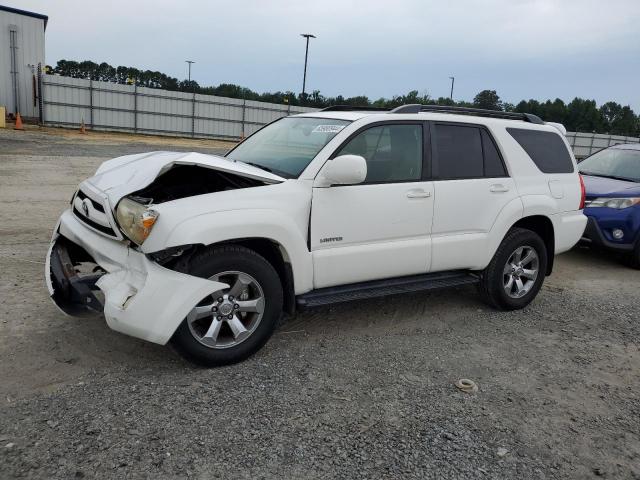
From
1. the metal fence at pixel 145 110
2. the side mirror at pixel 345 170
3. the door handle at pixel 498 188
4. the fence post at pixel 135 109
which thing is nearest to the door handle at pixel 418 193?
the side mirror at pixel 345 170

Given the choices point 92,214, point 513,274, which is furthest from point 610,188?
point 92,214

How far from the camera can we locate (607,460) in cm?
312

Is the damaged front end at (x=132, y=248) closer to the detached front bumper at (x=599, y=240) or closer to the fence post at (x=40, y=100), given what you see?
the detached front bumper at (x=599, y=240)

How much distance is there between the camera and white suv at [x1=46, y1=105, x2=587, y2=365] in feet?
11.7

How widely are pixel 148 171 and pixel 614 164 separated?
296 inches

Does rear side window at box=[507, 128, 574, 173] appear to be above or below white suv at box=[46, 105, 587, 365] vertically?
above

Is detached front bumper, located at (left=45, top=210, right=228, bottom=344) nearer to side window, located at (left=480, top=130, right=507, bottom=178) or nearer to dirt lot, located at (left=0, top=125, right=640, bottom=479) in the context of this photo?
dirt lot, located at (left=0, top=125, right=640, bottom=479)

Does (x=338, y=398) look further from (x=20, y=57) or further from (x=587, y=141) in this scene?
(x=587, y=141)

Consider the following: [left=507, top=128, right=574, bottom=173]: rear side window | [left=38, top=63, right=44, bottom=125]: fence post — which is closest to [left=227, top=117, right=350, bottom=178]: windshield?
[left=507, top=128, right=574, bottom=173]: rear side window

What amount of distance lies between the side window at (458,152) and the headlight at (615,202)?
3.38 metres

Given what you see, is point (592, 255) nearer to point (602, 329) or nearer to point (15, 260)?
point (602, 329)

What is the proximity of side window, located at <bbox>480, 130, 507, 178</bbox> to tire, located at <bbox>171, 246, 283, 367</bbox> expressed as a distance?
2.38 meters

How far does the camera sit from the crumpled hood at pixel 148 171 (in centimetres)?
368

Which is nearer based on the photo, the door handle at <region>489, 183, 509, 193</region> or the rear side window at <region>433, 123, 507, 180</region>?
the rear side window at <region>433, 123, 507, 180</region>
